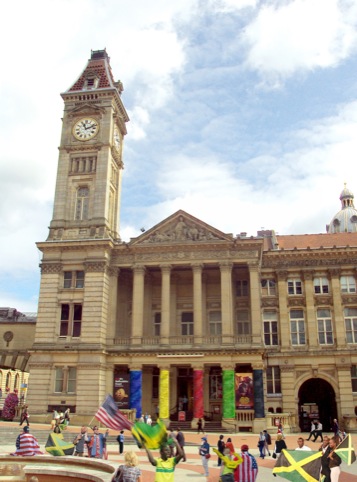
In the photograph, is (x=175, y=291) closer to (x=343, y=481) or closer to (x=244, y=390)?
(x=244, y=390)

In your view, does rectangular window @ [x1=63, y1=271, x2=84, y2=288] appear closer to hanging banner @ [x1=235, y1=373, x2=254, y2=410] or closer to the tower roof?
hanging banner @ [x1=235, y1=373, x2=254, y2=410]

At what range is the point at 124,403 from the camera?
48531 millimetres

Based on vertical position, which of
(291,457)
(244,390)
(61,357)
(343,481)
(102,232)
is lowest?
(343,481)

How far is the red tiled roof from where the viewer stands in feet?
200

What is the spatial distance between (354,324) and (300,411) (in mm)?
10518

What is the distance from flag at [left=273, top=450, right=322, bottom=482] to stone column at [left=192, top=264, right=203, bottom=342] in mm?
34413

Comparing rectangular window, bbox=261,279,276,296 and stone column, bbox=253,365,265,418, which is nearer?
stone column, bbox=253,365,265,418

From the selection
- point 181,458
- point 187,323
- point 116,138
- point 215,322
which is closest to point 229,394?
point 215,322

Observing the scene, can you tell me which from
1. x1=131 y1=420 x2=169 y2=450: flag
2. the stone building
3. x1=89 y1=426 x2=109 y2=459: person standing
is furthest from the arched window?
x1=131 y1=420 x2=169 y2=450: flag

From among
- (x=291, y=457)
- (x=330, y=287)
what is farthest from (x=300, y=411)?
(x=291, y=457)

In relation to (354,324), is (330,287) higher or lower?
higher

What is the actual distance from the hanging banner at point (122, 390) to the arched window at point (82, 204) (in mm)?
17253

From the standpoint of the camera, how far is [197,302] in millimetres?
50125

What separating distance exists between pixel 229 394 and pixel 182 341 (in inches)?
279
